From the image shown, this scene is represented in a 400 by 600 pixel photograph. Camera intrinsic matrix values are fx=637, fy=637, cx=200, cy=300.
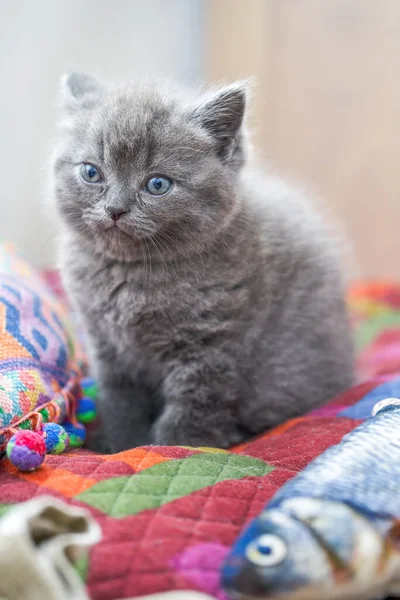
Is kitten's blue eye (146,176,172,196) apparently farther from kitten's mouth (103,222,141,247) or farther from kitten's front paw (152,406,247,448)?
kitten's front paw (152,406,247,448)

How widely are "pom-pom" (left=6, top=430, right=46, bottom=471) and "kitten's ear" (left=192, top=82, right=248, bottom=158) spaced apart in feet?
2.14

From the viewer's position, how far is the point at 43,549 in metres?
0.70

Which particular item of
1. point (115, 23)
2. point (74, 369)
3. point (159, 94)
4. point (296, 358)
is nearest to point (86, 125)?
point (159, 94)

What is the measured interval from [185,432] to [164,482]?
33 cm

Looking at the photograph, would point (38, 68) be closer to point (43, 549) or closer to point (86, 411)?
point (86, 411)

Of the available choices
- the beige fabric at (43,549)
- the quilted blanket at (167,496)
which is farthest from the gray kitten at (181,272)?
the beige fabric at (43,549)

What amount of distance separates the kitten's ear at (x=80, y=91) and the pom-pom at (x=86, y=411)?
61 cm

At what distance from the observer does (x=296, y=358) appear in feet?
4.61

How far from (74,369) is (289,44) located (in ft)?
6.21

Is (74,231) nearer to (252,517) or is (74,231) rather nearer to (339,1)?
(252,517)

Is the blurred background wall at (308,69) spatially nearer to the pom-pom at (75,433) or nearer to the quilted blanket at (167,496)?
the pom-pom at (75,433)

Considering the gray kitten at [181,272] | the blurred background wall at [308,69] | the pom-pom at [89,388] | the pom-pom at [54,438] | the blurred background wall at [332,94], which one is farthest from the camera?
the blurred background wall at [332,94]

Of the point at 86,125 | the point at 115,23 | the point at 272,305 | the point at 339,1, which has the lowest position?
the point at 272,305

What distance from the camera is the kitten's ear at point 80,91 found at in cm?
129
